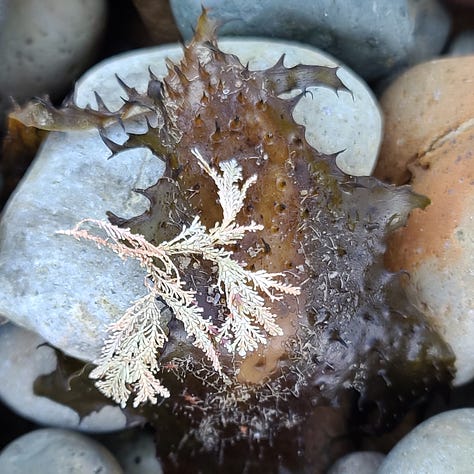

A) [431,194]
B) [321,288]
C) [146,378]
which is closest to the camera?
[146,378]

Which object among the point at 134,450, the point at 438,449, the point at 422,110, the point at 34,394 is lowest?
the point at 134,450

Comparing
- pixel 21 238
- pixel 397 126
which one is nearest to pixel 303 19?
pixel 397 126

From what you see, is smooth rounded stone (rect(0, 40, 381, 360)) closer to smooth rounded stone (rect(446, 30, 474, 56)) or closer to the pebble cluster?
the pebble cluster

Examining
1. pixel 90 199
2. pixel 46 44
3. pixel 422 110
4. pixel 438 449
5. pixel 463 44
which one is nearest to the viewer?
pixel 438 449

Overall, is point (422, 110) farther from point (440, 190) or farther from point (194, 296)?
point (194, 296)

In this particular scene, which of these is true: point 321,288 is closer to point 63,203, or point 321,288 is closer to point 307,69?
point 307,69

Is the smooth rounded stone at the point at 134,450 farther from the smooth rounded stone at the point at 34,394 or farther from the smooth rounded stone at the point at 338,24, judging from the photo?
the smooth rounded stone at the point at 338,24

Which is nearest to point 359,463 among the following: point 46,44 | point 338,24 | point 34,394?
point 34,394
